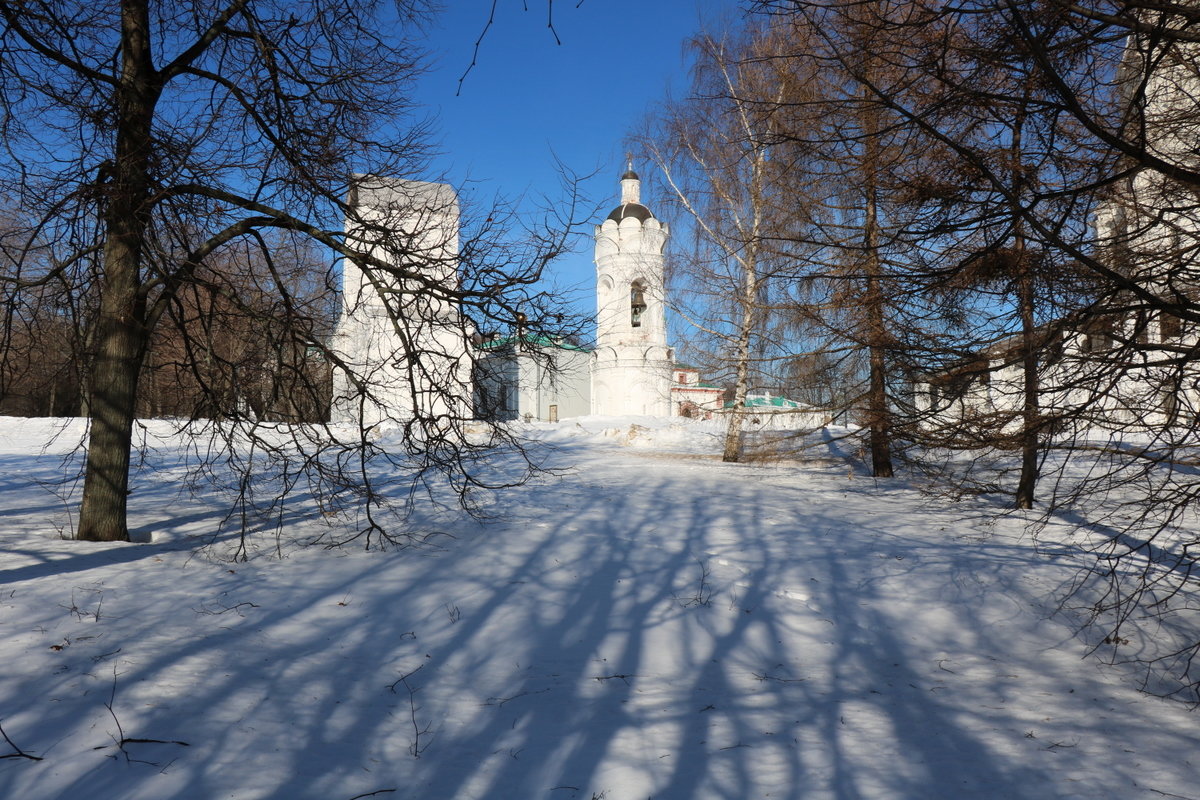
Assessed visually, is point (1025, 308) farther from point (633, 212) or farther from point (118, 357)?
point (633, 212)

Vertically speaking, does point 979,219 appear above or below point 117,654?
above

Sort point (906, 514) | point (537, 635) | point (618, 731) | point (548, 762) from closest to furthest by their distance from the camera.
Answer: point (548, 762) → point (618, 731) → point (537, 635) → point (906, 514)

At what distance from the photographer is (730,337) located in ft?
52.6

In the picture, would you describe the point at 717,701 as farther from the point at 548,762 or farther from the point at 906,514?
the point at 906,514

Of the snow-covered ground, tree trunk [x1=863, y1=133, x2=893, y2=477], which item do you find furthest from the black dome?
the snow-covered ground

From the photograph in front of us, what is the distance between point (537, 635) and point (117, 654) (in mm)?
2801

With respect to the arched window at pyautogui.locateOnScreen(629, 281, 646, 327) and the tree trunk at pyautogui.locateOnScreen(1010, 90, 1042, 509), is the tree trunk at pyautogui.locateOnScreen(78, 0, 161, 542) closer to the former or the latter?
the tree trunk at pyautogui.locateOnScreen(1010, 90, 1042, 509)

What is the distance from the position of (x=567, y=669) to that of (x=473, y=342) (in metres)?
2.76

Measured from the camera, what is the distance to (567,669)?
5512mm

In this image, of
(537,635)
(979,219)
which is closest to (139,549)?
(537,635)

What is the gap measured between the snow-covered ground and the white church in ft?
5.68

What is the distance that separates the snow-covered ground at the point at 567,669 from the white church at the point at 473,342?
1731 mm

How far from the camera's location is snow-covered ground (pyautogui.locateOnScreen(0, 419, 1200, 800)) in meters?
3.90

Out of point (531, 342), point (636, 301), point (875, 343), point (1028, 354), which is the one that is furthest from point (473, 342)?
point (636, 301)
